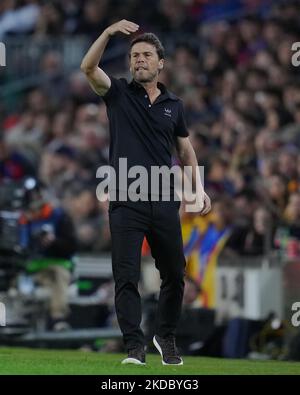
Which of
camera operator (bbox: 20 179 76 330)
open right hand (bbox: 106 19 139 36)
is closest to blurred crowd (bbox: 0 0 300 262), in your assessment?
camera operator (bbox: 20 179 76 330)

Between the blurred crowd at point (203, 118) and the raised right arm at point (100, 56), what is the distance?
5115 millimetres

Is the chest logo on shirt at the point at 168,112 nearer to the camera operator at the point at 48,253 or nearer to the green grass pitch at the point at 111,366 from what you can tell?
the green grass pitch at the point at 111,366

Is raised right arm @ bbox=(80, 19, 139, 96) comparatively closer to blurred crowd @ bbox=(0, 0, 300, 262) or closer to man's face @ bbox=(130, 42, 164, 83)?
man's face @ bbox=(130, 42, 164, 83)

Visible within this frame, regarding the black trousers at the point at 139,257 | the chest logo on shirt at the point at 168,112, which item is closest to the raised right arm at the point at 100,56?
the chest logo on shirt at the point at 168,112

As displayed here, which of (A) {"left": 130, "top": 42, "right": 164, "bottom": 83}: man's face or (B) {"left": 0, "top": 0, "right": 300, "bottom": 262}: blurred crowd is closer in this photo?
(A) {"left": 130, "top": 42, "right": 164, "bottom": 83}: man's face

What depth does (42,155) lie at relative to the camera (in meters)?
18.8

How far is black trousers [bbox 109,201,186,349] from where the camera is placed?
877cm

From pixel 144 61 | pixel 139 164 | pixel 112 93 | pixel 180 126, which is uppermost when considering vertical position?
pixel 144 61

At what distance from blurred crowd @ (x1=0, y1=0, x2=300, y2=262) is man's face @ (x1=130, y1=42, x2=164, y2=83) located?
16.4 feet

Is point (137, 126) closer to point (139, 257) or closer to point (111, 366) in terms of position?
point (139, 257)

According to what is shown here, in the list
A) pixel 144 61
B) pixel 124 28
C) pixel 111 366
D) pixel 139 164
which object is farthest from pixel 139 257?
pixel 124 28

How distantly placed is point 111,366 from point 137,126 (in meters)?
1.52

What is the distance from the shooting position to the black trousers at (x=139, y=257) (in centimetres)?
877

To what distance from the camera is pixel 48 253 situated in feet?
47.5
